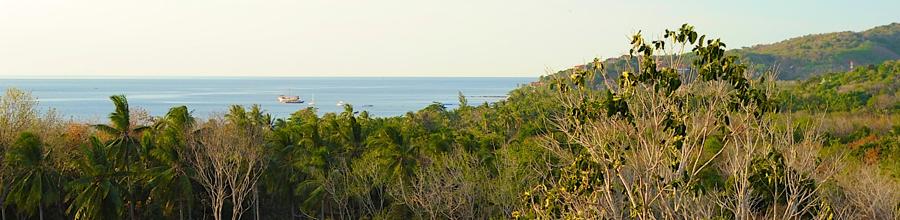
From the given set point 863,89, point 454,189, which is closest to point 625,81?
point 454,189

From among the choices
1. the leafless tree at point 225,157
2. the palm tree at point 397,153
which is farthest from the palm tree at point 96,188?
the palm tree at point 397,153

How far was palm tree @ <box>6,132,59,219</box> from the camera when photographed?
112 feet

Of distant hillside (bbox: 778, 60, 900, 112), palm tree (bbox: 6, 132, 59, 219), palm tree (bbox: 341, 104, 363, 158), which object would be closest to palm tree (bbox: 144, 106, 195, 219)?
palm tree (bbox: 6, 132, 59, 219)

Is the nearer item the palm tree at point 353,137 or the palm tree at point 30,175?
the palm tree at point 30,175

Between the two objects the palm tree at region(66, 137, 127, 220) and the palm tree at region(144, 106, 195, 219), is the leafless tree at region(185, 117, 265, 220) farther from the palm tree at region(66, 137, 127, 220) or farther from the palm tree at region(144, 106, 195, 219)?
the palm tree at region(66, 137, 127, 220)

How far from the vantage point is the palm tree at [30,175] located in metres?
34.2

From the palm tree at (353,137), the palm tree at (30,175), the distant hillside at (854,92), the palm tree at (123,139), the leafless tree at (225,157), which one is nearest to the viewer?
the leafless tree at (225,157)

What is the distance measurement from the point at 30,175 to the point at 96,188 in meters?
2.59

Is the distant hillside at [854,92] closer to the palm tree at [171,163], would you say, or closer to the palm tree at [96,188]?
the palm tree at [171,163]

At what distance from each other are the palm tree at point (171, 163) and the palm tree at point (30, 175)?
410 centimetres

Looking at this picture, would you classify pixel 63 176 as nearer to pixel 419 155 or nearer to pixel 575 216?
→ pixel 419 155

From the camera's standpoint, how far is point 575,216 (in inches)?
406

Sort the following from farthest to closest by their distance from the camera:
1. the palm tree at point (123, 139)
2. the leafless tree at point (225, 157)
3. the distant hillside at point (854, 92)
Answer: the distant hillside at point (854, 92) < the palm tree at point (123, 139) < the leafless tree at point (225, 157)

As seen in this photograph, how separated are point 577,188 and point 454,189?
25261 mm
